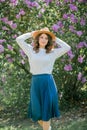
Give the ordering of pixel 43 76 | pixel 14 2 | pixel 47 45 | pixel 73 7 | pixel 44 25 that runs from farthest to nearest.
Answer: pixel 44 25, pixel 73 7, pixel 14 2, pixel 47 45, pixel 43 76

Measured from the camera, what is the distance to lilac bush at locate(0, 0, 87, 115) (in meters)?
6.96

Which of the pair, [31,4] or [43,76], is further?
[31,4]

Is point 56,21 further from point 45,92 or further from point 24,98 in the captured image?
point 45,92

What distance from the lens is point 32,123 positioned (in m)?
7.00

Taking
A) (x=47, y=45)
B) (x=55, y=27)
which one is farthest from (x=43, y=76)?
(x=55, y=27)

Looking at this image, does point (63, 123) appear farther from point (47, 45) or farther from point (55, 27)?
point (47, 45)

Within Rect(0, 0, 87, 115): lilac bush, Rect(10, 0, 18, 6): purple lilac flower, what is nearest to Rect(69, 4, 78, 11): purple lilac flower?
Rect(0, 0, 87, 115): lilac bush

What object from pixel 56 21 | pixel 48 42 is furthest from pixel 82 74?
pixel 48 42

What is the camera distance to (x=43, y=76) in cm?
541

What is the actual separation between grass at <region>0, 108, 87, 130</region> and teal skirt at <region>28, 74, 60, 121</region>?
3.49 feet

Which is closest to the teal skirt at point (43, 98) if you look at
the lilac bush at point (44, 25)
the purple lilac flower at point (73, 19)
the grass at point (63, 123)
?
the grass at point (63, 123)

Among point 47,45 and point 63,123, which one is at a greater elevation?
point 47,45

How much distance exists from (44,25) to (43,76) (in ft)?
6.17

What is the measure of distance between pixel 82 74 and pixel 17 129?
153cm
